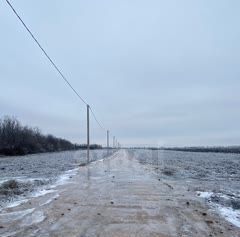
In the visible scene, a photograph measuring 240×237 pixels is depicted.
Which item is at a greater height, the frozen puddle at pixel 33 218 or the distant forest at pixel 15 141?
the distant forest at pixel 15 141

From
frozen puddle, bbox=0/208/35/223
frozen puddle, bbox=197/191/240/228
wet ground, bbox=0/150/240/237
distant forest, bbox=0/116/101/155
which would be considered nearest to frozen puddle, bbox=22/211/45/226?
wet ground, bbox=0/150/240/237

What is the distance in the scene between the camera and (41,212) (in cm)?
956

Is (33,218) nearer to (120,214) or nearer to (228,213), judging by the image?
(120,214)

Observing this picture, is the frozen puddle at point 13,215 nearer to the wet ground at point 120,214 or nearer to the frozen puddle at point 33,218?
the wet ground at point 120,214

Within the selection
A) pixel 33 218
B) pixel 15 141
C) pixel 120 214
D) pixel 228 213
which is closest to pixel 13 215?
pixel 33 218

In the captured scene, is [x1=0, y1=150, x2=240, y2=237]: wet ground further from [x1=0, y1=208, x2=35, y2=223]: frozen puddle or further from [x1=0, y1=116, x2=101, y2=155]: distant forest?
[x1=0, y1=116, x2=101, y2=155]: distant forest

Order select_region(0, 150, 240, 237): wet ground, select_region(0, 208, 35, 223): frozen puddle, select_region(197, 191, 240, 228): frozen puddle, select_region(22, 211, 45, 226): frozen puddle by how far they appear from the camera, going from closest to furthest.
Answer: select_region(0, 150, 240, 237): wet ground, select_region(22, 211, 45, 226): frozen puddle, select_region(0, 208, 35, 223): frozen puddle, select_region(197, 191, 240, 228): frozen puddle

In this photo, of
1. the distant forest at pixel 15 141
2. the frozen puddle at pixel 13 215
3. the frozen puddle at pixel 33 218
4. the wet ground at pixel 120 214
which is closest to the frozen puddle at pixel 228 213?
the wet ground at pixel 120 214

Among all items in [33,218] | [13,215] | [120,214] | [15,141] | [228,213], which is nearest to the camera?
[33,218]

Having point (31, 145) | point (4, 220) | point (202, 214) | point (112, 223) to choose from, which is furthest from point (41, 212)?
point (31, 145)

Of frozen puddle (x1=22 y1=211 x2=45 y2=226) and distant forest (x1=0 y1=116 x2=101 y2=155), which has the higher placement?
distant forest (x1=0 y1=116 x2=101 y2=155)

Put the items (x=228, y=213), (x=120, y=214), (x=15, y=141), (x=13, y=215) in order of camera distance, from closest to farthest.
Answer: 1. (x=13, y=215)
2. (x=120, y=214)
3. (x=228, y=213)
4. (x=15, y=141)

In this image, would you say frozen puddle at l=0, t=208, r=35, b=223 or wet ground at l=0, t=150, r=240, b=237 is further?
frozen puddle at l=0, t=208, r=35, b=223

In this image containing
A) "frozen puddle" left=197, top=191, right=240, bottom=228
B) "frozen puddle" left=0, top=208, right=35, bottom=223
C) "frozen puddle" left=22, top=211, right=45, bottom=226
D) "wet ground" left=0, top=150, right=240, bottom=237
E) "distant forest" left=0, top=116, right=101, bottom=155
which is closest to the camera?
"wet ground" left=0, top=150, right=240, bottom=237
